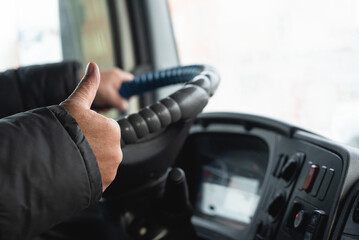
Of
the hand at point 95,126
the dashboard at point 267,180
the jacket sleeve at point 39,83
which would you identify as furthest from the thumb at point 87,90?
the jacket sleeve at point 39,83

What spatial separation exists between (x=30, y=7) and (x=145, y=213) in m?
1.25

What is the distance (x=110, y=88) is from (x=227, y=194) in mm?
487

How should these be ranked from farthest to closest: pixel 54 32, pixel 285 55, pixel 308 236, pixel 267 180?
pixel 54 32 < pixel 285 55 < pixel 267 180 < pixel 308 236

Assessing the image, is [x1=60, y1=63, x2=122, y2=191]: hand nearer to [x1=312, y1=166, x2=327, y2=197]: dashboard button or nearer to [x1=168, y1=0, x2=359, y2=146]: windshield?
[x1=312, y1=166, x2=327, y2=197]: dashboard button

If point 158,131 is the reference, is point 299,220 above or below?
below

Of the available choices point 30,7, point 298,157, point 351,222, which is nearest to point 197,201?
point 298,157

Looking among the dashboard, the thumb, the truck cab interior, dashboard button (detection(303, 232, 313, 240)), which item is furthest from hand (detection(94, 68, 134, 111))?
dashboard button (detection(303, 232, 313, 240))

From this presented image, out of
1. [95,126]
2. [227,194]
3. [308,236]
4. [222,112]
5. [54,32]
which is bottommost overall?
[227,194]

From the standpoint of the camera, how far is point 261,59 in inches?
55.4

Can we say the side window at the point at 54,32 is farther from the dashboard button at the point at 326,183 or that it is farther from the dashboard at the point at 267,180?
the dashboard button at the point at 326,183

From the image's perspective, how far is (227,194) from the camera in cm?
119

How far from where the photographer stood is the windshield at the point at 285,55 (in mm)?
1154

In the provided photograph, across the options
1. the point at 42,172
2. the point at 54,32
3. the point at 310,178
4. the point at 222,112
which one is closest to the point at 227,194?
the point at 222,112

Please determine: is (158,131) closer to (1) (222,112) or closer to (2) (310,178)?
(2) (310,178)
